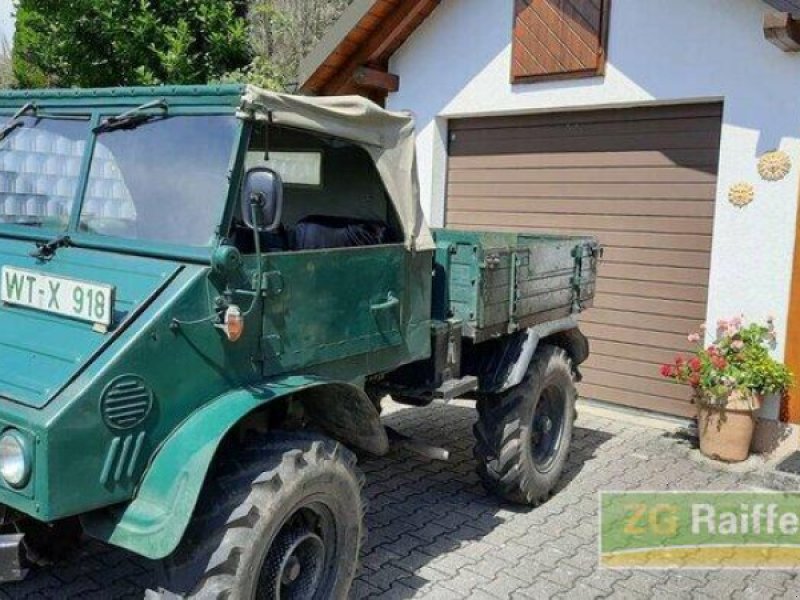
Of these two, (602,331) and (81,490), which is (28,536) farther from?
(602,331)

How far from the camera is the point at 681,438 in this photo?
667cm

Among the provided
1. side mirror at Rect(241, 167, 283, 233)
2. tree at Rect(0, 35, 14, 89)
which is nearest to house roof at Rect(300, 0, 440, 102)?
side mirror at Rect(241, 167, 283, 233)

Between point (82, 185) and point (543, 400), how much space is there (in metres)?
3.30

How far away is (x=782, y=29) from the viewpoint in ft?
18.5

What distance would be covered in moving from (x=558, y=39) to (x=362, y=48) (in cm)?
199

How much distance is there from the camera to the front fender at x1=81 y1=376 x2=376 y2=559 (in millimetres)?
2693

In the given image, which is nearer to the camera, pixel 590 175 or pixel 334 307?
pixel 334 307

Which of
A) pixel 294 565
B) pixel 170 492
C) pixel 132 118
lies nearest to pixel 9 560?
pixel 170 492

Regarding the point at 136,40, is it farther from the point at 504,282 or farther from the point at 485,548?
the point at 485,548

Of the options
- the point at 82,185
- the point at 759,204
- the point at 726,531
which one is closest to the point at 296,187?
the point at 82,185

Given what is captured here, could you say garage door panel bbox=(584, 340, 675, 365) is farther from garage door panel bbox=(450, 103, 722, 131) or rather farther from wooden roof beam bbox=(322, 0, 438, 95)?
wooden roof beam bbox=(322, 0, 438, 95)

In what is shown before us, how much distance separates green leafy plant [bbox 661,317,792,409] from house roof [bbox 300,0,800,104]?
411 centimetres

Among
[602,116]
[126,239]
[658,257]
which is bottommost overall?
[658,257]

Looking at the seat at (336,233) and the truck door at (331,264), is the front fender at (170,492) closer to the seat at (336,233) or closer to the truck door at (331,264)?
the truck door at (331,264)
